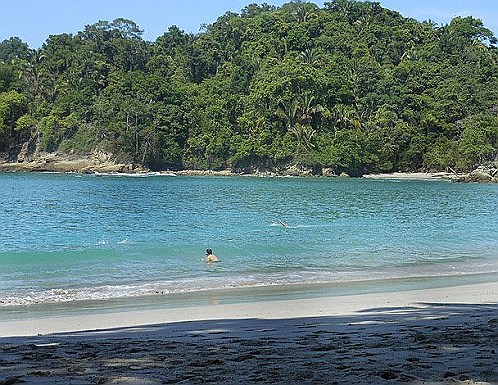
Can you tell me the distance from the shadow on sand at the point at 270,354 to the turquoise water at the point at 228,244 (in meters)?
4.82

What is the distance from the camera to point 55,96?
10381 cm

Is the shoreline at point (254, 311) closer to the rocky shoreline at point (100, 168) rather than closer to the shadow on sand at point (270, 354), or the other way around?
the shadow on sand at point (270, 354)

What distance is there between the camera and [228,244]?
932 inches

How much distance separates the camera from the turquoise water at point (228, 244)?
1552 cm

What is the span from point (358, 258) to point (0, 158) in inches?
3527

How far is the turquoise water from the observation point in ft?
50.9

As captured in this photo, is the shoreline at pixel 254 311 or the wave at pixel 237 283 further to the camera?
the wave at pixel 237 283

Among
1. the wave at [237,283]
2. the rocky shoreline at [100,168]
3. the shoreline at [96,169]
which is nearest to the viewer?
the wave at [237,283]

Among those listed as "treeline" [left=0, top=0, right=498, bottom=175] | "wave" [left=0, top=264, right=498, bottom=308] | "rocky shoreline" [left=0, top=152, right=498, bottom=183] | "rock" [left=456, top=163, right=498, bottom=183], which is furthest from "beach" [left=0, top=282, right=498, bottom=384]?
"treeline" [left=0, top=0, right=498, bottom=175]

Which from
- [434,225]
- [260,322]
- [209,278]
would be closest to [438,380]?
[260,322]

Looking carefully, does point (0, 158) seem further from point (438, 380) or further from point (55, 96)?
point (438, 380)

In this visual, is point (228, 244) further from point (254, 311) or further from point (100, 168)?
point (100, 168)

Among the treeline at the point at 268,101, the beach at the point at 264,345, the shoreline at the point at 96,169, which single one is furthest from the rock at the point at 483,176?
the beach at the point at 264,345

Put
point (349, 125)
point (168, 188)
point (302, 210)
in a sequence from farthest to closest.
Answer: point (349, 125) < point (168, 188) < point (302, 210)
